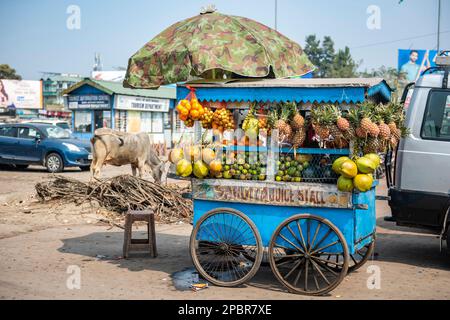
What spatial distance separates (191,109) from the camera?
244 inches

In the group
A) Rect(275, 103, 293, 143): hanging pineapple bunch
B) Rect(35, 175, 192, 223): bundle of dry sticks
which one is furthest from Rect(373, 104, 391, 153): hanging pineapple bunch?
Rect(35, 175, 192, 223): bundle of dry sticks

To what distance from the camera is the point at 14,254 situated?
7355mm

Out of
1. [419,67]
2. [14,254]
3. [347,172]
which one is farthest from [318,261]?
[419,67]

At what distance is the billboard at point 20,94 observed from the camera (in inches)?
2060

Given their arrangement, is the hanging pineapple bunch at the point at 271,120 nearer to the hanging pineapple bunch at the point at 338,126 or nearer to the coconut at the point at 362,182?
the hanging pineapple bunch at the point at 338,126

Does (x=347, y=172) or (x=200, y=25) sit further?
(x=200, y=25)

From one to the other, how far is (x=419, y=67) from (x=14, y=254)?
30.3m

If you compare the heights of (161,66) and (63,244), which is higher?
(161,66)

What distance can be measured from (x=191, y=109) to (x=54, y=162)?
559 inches

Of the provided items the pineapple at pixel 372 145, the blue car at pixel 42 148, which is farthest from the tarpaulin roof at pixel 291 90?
the blue car at pixel 42 148

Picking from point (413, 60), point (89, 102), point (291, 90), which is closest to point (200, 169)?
point (291, 90)

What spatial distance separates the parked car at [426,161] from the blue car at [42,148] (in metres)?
14.2
